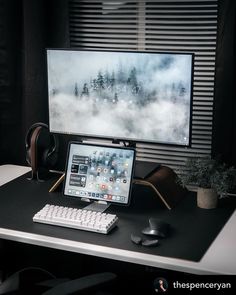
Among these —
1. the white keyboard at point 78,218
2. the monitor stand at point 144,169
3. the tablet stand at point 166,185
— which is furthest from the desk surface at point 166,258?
the monitor stand at point 144,169

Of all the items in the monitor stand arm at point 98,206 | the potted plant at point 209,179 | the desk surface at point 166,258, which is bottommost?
the desk surface at point 166,258

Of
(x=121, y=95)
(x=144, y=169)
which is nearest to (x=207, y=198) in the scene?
(x=144, y=169)

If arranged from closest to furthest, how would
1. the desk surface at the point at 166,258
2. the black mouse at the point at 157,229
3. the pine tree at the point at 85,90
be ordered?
the desk surface at the point at 166,258 → the black mouse at the point at 157,229 → the pine tree at the point at 85,90

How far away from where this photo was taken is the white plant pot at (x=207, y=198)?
225 centimetres

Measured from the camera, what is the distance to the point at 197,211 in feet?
7.41

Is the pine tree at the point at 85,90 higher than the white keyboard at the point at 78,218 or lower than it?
higher

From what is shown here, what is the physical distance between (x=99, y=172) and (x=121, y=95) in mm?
333

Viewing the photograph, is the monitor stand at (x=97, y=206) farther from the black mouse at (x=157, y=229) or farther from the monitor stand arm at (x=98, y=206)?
the black mouse at (x=157, y=229)

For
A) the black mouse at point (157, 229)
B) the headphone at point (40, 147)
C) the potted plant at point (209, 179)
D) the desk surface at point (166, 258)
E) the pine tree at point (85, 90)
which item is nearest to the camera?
the desk surface at point (166, 258)

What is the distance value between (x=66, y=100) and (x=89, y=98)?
0.37 feet

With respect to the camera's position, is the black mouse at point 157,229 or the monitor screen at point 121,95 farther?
the monitor screen at point 121,95

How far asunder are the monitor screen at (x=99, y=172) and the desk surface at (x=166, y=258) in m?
0.33

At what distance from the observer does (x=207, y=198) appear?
89.0 inches

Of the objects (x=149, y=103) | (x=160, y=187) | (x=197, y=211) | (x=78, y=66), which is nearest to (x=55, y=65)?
(x=78, y=66)
